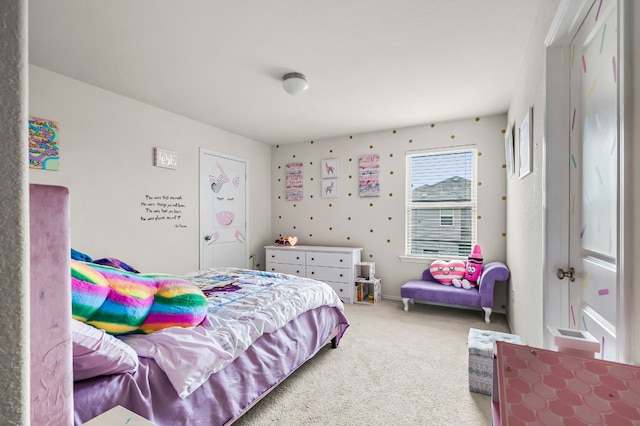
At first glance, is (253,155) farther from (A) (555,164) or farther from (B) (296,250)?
(A) (555,164)

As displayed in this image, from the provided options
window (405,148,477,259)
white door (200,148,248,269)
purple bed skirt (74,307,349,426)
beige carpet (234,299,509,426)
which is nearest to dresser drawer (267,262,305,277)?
white door (200,148,248,269)

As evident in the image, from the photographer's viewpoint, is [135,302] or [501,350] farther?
[135,302]

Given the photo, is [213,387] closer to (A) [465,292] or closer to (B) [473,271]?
(A) [465,292]

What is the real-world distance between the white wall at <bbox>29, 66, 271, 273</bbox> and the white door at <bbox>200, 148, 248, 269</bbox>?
0.13 m

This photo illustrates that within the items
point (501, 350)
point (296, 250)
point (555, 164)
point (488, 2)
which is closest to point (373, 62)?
point (488, 2)

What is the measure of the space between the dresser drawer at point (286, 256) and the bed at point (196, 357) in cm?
208

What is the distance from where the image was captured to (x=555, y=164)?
60.9 inches

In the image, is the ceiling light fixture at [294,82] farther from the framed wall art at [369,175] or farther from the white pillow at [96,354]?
the white pillow at [96,354]

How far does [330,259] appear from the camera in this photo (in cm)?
440

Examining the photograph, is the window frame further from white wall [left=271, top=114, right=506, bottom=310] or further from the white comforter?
the white comforter

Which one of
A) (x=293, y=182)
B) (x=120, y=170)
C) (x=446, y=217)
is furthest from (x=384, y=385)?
(x=293, y=182)

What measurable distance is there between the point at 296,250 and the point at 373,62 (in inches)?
113

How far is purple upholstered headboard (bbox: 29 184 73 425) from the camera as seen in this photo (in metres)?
0.61

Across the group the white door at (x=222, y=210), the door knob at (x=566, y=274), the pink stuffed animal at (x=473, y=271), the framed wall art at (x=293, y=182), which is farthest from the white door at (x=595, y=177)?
the framed wall art at (x=293, y=182)
